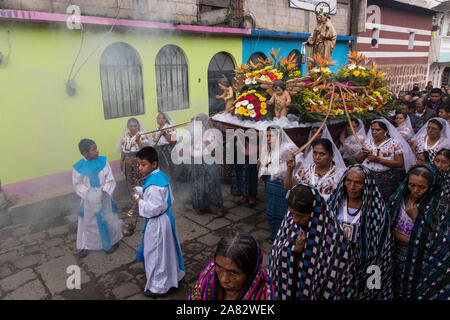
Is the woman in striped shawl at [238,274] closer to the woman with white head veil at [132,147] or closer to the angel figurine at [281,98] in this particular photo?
the angel figurine at [281,98]

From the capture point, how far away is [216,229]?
5492 mm

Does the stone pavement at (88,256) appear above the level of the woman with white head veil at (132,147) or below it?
below

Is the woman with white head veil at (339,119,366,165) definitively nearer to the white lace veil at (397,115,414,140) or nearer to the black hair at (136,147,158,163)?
the white lace veil at (397,115,414,140)

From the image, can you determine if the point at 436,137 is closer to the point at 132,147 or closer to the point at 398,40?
the point at 132,147

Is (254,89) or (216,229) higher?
(254,89)

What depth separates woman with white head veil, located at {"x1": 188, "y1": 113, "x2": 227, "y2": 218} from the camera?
232 inches

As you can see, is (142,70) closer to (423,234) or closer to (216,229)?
(216,229)

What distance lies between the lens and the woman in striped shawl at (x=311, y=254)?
245cm

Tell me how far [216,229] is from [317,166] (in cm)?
241

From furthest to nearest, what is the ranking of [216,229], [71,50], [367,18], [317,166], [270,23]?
1. [367,18]
2. [270,23]
3. [71,50]
4. [216,229]
5. [317,166]

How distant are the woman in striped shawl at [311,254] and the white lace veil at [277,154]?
2.02 m

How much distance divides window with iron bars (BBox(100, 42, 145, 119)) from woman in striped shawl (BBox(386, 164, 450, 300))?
21.6 feet

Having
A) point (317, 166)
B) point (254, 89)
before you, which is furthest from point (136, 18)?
point (317, 166)

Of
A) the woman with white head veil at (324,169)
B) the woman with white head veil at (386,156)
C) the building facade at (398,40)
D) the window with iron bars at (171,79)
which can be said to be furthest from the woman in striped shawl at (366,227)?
the building facade at (398,40)
